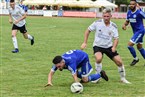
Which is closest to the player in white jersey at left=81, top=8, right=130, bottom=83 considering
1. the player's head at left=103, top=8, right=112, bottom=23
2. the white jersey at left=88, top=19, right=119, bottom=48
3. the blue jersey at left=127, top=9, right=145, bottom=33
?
the white jersey at left=88, top=19, right=119, bottom=48

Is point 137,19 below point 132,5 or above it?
below

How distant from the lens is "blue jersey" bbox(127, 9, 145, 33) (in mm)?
13008

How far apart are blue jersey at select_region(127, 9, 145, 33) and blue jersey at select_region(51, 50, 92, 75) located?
3974 mm

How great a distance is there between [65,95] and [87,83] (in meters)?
1.45

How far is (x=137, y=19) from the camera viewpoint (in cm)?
1314

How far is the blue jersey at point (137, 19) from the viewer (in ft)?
42.7

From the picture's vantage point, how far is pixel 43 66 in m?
12.9

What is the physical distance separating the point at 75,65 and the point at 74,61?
10 cm

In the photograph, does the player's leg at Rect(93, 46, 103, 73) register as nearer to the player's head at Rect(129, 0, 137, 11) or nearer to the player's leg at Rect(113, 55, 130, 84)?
the player's leg at Rect(113, 55, 130, 84)

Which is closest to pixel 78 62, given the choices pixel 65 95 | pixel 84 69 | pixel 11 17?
pixel 84 69

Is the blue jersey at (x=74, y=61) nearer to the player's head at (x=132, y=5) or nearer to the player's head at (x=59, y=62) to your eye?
the player's head at (x=59, y=62)

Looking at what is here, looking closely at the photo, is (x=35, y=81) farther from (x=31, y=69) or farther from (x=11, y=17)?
(x=11, y=17)

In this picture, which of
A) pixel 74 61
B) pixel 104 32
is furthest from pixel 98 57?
pixel 74 61

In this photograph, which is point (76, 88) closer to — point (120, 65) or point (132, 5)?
point (120, 65)
